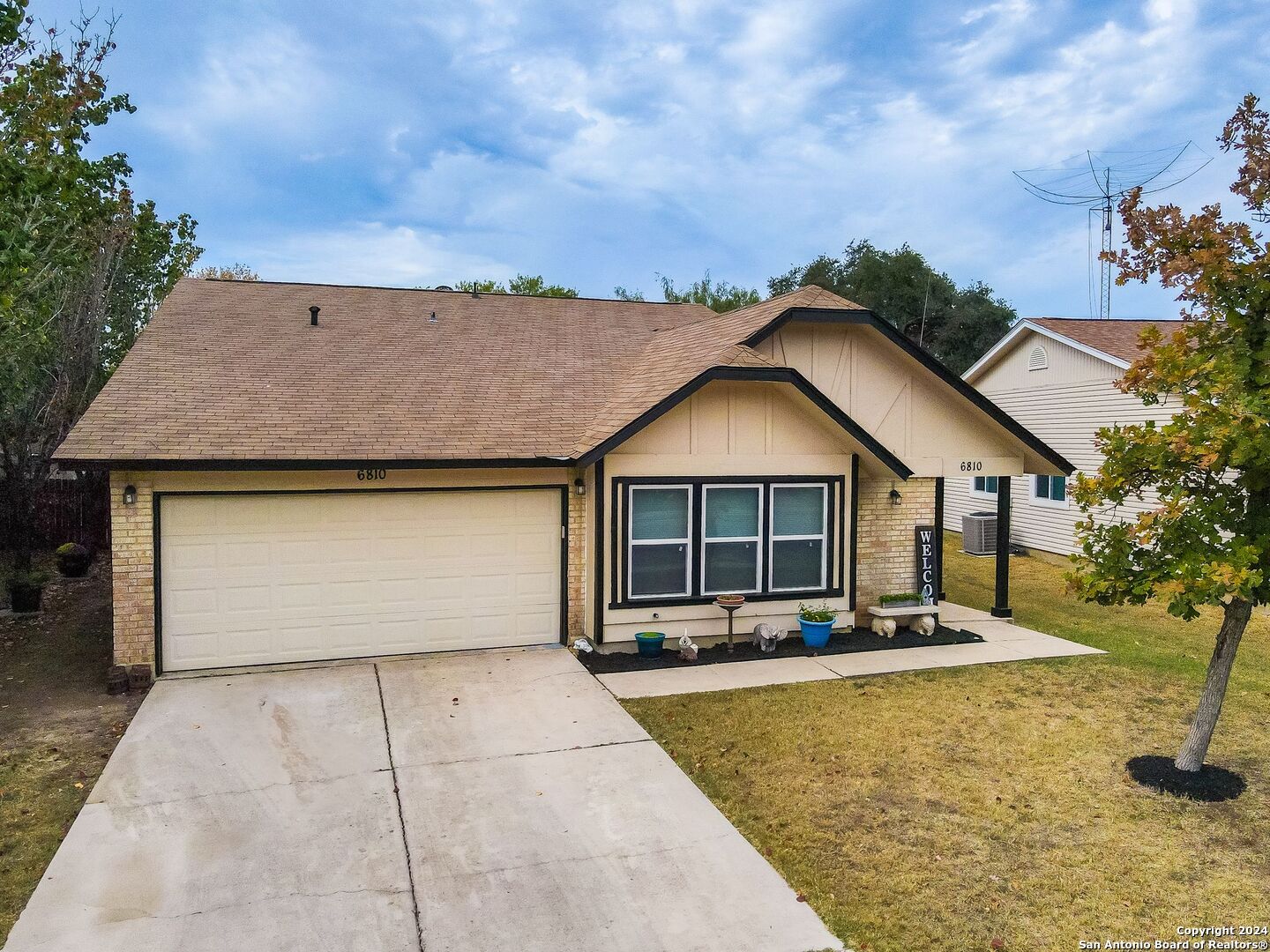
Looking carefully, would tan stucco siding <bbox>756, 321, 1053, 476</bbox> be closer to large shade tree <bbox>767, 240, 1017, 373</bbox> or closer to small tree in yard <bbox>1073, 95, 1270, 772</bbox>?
small tree in yard <bbox>1073, 95, 1270, 772</bbox>

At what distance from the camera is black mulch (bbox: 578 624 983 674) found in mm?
10142

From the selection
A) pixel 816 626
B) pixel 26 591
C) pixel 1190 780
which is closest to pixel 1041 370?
pixel 816 626

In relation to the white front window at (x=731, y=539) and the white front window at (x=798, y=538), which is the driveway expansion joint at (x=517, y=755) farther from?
the white front window at (x=798, y=538)

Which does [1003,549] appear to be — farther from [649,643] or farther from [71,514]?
[71,514]

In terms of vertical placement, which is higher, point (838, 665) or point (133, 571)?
point (133, 571)

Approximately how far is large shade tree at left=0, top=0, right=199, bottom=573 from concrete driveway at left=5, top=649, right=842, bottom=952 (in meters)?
4.20

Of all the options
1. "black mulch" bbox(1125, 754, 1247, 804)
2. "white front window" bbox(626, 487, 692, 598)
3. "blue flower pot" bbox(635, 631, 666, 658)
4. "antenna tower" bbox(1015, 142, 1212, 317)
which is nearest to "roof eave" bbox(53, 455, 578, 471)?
"white front window" bbox(626, 487, 692, 598)

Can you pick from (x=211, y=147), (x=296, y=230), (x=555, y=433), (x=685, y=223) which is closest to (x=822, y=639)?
(x=555, y=433)

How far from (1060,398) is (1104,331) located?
1.75m

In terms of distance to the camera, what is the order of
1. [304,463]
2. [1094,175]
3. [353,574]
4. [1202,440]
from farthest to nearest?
[1094,175], [353,574], [304,463], [1202,440]

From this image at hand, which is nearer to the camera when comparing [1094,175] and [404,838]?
[404,838]

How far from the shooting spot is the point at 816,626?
10.8 m

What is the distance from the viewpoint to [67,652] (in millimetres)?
10469

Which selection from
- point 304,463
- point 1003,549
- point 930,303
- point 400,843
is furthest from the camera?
point 930,303
